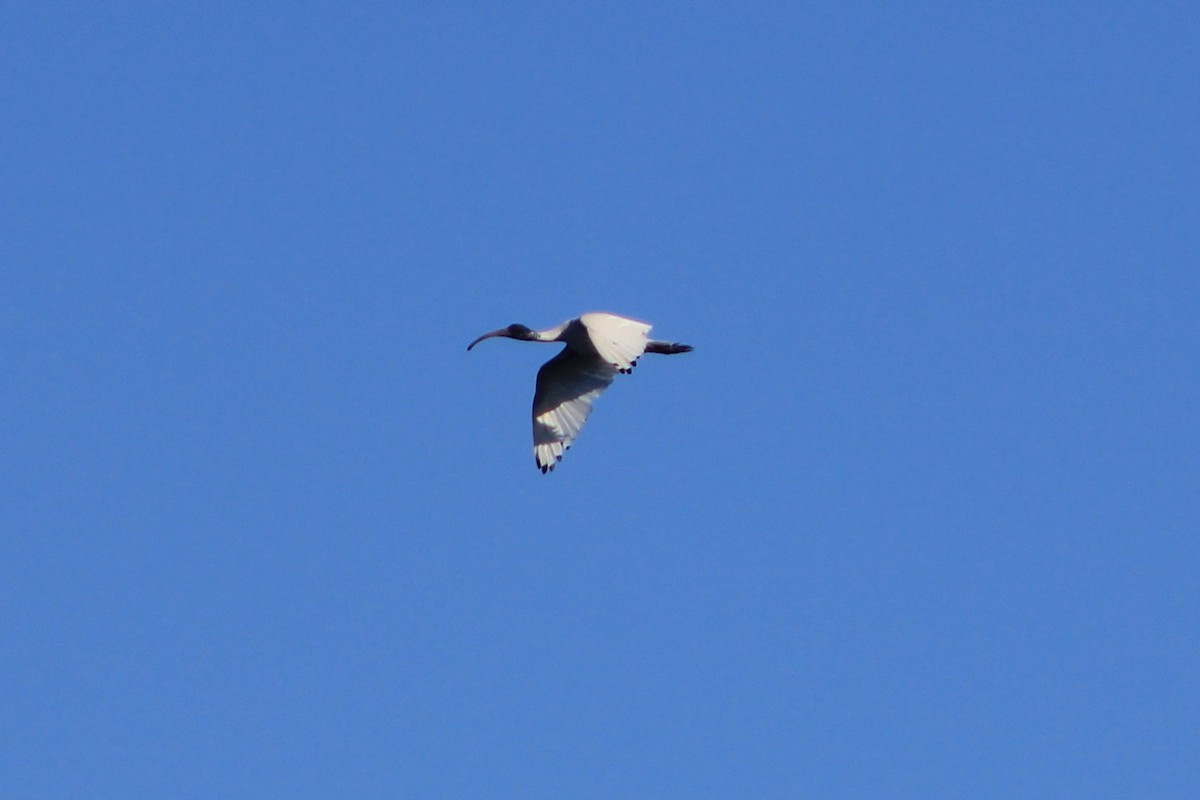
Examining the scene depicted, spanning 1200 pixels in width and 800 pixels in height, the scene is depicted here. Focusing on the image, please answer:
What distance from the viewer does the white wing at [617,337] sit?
39.1 metres

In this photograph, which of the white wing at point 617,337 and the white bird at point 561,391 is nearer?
the white wing at point 617,337

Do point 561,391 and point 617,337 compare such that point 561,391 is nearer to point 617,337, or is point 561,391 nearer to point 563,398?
point 563,398

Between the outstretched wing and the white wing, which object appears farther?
the outstretched wing

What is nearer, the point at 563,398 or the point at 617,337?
the point at 617,337

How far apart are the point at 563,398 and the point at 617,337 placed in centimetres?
235

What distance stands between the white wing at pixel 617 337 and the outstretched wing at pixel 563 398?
2.41 feet

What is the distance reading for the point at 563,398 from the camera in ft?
137

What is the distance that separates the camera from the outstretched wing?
41.7 metres

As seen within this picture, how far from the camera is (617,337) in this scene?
39.8 m

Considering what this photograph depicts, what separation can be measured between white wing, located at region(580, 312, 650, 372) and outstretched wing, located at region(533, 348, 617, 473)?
734 millimetres

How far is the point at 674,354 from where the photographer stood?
42688mm

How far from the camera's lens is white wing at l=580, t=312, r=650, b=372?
128 feet

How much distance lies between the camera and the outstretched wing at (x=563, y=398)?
41688 mm

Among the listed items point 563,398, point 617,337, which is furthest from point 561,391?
point 617,337
